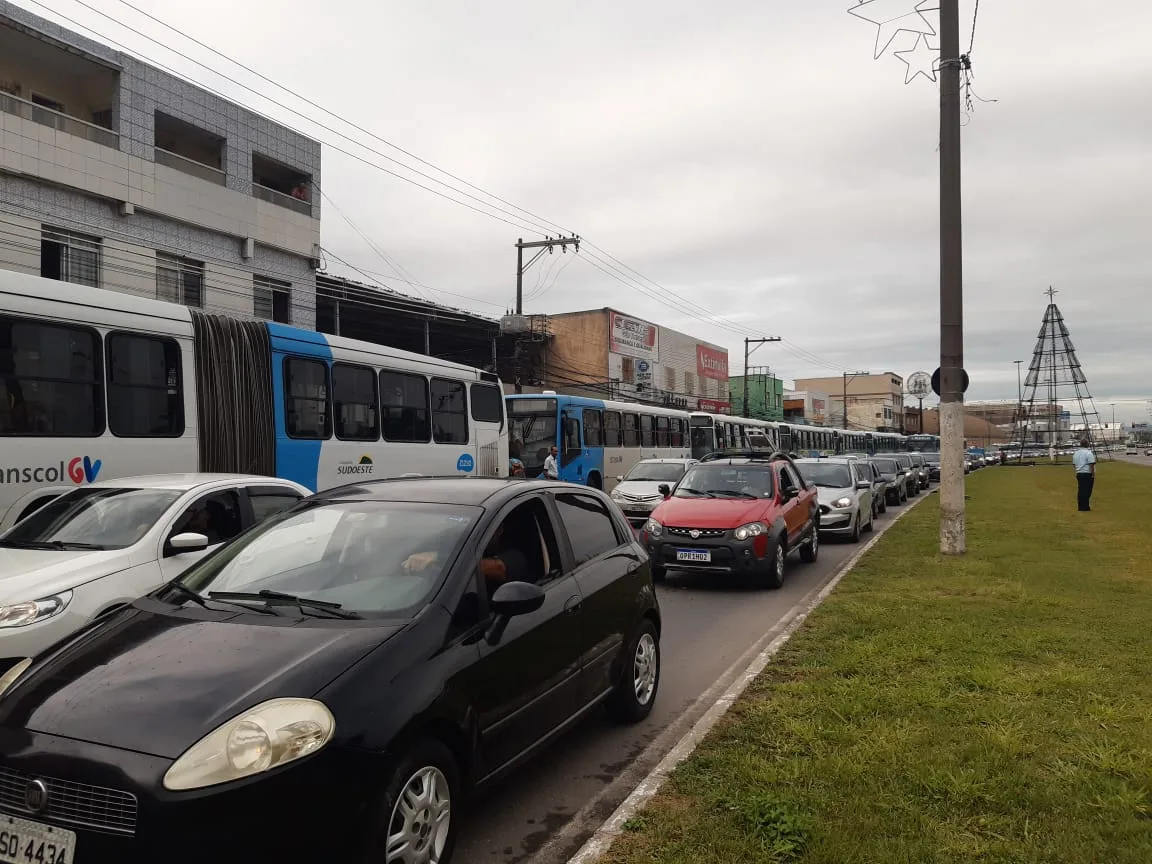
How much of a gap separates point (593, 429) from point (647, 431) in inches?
162

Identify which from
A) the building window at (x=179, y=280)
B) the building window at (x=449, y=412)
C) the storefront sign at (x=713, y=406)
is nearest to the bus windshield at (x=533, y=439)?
the building window at (x=449, y=412)

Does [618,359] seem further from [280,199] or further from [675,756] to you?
[675,756]

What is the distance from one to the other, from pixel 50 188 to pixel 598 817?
1956 centimetres

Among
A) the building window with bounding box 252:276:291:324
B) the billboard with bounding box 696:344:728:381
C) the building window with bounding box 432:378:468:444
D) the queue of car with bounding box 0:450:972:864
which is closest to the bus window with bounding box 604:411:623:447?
the building window with bounding box 252:276:291:324

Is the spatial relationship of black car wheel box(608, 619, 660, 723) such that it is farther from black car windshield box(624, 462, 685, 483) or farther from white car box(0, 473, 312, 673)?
black car windshield box(624, 462, 685, 483)

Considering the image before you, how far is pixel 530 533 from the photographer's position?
453cm

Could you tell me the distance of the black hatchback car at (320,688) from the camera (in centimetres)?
270

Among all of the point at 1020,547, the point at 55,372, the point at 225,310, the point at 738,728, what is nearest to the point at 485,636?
the point at 738,728

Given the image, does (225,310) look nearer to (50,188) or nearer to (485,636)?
(50,188)

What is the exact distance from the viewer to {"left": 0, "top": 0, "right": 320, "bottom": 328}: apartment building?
18141mm

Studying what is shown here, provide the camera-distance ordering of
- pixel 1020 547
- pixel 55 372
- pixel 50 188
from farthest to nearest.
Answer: pixel 50 188, pixel 1020 547, pixel 55 372

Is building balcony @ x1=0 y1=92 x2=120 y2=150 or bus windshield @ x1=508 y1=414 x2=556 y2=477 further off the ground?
building balcony @ x1=0 y1=92 x2=120 y2=150

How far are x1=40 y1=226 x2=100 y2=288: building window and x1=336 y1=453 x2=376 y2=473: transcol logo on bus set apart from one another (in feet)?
33.4

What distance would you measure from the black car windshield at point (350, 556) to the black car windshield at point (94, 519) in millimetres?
2129
